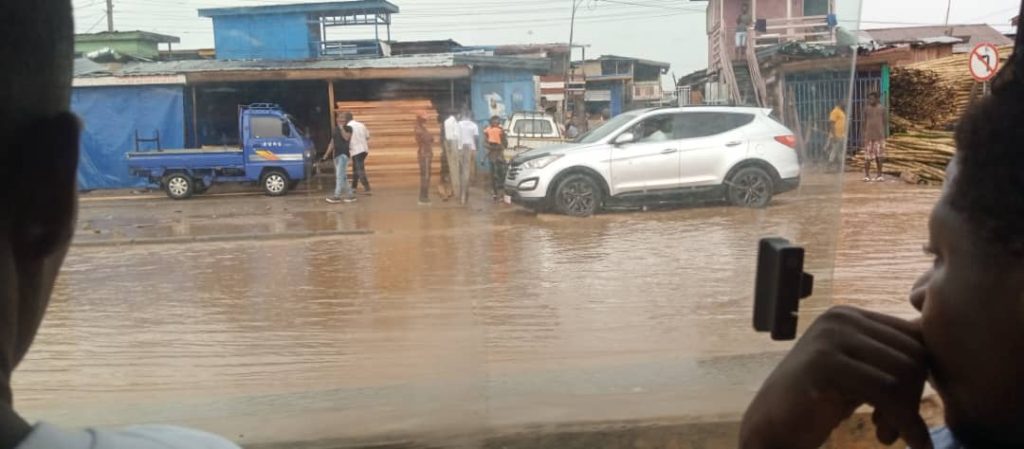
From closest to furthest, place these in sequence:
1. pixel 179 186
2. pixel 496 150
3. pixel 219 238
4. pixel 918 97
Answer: pixel 496 150 < pixel 219 238 < pixel 179 186 < pixel 918 97

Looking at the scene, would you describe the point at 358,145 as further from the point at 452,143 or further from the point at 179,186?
the point at 179,186

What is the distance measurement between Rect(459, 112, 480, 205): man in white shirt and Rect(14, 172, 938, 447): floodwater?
1.39ft

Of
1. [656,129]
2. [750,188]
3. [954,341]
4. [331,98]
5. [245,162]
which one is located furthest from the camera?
[245,162]

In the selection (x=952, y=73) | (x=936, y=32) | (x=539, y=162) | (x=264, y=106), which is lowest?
(x=539, y=162)

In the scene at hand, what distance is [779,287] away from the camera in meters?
1.14

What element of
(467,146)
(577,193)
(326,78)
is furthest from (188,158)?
(577,193)

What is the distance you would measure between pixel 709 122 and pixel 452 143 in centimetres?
182

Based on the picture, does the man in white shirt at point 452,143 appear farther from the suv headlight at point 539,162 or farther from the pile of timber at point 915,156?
the pile of timber at point 915,156

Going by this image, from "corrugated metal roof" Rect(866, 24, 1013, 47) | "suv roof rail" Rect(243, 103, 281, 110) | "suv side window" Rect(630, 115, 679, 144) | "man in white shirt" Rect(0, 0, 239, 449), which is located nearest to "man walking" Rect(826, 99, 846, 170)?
"suv side window" Rect(630, 115, 679, 144)

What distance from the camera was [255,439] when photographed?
4406 mm

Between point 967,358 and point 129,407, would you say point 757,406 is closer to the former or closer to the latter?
point 967,358

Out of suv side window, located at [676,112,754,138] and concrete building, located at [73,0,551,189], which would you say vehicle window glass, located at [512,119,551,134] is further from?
suv side window, located at [676,112,754,138]

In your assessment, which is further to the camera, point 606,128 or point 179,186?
point 179,186

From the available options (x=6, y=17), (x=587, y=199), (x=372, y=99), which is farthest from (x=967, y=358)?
(x=372, y=99)
